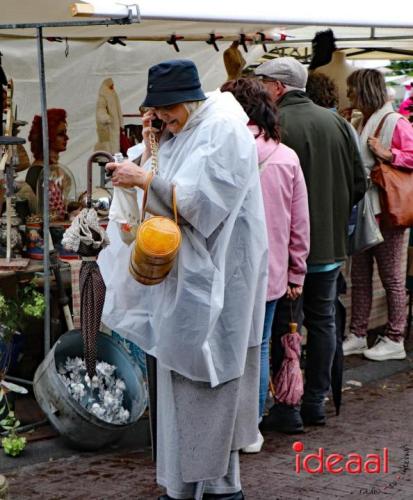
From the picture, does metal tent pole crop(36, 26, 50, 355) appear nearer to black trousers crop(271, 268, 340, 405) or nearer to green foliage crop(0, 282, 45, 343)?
green foliage crop(0, 282, 45, 343)

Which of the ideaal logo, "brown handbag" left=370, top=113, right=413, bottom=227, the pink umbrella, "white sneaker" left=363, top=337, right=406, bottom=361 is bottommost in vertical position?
"white sneaker" left=363, top=337, right=406, bottom=361

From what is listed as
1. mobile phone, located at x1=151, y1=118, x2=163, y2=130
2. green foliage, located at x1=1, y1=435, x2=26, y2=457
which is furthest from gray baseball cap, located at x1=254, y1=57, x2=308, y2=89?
green foliage, located at x1=1, y1=435, x2=26, y2=457

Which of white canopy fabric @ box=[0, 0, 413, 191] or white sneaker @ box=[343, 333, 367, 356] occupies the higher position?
white canopy fabric @ box=[0, 0, 413, 191]

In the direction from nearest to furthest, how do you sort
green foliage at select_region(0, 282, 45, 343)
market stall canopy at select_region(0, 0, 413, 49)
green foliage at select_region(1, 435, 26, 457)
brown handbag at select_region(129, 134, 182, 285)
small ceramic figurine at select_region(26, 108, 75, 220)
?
brown handbag at select_region(129, 134, 182, 285), market stall canopy at select_region(0, 0, 413, 49), green foliage at select_region(1, 435, 26, 457), green foliage at select_region(0, 282, 45, 343), small ceramic figurine at select_region(26, 108, 75, 220)

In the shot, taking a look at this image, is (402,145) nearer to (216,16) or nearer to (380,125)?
(380,125)

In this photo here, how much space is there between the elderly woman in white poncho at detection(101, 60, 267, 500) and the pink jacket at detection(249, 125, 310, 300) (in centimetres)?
81

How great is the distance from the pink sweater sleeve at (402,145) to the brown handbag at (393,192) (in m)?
0.06

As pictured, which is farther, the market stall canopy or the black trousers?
the black trousers

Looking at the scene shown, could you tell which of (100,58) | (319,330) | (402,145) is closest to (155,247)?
(319,330)

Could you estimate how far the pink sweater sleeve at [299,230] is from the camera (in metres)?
5.33

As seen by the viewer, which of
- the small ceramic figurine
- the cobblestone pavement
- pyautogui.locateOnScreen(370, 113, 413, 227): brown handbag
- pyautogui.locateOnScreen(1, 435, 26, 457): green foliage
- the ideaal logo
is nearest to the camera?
the cobblestone pavement

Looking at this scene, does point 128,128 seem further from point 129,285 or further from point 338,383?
point 129,285

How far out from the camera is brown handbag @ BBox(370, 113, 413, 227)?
23.1 ft

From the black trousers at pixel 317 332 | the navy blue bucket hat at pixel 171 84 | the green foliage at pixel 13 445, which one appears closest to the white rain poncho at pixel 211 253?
the navy blue bucket hat at pixel 171 84
